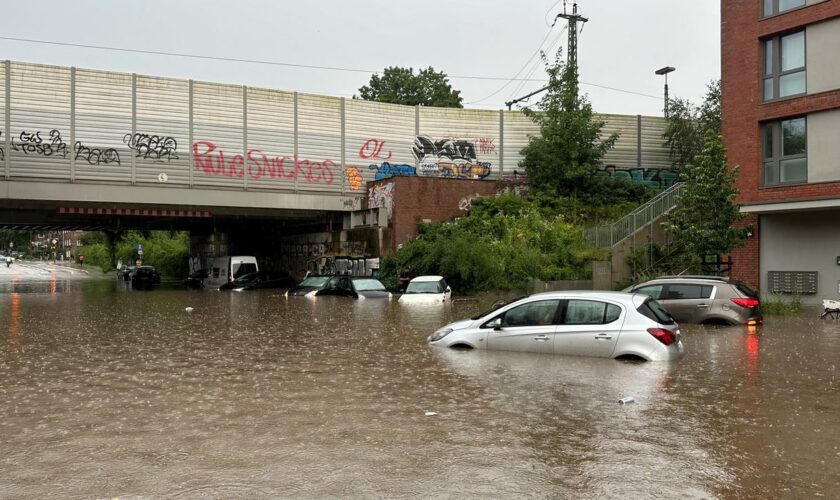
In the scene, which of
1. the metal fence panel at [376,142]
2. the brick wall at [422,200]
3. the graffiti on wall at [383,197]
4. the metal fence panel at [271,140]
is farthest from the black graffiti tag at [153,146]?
the brick wall at [422,200]

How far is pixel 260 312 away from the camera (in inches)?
899

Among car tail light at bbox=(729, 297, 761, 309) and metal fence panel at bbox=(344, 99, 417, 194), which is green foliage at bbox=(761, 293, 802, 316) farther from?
metal fence panel at bbox=(344, 99, 417, 194)

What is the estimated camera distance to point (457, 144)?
4034cm

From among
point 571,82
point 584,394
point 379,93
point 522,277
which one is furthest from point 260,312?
point 379,93

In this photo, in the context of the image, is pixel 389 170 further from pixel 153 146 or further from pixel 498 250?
pixel 153 146

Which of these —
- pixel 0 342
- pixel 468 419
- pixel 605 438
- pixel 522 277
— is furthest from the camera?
pixel 522 277

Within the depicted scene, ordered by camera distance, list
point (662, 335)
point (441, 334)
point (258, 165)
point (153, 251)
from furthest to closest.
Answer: point (153, 251), point (258, 165), point (441, 334), point (662, 335)

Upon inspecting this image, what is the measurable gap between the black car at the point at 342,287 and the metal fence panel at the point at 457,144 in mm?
11191

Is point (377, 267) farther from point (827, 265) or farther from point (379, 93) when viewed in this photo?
point (379, 93)

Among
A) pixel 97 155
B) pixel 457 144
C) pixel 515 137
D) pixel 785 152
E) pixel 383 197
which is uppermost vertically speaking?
pixel 515 137

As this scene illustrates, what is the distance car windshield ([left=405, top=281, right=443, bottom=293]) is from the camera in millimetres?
25625

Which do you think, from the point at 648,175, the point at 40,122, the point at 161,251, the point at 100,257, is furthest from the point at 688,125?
the point at 100,257

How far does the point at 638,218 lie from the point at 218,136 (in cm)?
1982

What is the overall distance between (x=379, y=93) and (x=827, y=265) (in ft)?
183
